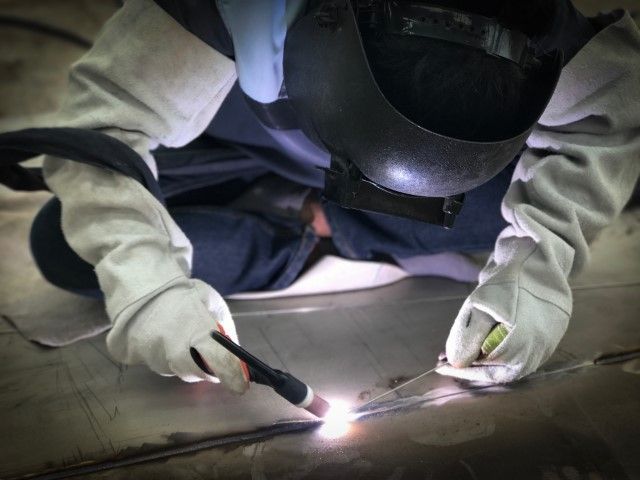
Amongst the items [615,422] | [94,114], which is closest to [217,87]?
[94,114]

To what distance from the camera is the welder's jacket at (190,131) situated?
88 cm

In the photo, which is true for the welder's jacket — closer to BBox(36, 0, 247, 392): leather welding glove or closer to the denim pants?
BBox(36, 0, 247, 392): leather welding glove

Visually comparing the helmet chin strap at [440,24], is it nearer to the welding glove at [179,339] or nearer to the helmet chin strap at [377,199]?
the helmet chin strap at [377,199]

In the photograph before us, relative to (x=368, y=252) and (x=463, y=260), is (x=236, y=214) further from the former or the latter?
(x=463, y=260)

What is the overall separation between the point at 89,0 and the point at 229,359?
1.97 m

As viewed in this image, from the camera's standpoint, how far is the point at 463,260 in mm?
1299

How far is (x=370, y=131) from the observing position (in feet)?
2.43

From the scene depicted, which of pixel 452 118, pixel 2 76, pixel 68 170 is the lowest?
pixel 2 76

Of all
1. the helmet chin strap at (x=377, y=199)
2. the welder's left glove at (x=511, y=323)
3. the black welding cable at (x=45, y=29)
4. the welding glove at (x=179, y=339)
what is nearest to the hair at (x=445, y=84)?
the helmet chin strap at (x=377, y=199)

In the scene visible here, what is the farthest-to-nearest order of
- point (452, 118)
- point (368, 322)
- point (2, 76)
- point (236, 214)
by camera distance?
point (2, 76) < point (236, 214) < point (368, 322) < point (452, 118)

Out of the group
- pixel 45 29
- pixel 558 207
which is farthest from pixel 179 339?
pixel 45 29

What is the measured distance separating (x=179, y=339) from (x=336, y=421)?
245 millimetres

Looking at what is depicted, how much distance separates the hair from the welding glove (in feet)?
1.26

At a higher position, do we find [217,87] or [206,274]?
[217,87]
